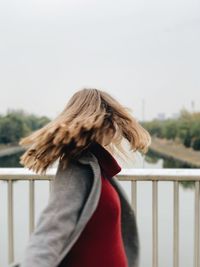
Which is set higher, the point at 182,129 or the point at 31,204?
the point at 182,129

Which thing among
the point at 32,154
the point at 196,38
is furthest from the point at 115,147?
the point at 196,38

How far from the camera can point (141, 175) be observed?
236 cm

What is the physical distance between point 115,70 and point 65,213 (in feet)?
7.20

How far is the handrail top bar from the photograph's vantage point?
7.72ft

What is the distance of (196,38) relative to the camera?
11.7 ft

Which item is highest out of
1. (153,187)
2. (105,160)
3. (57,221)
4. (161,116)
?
(161,116)

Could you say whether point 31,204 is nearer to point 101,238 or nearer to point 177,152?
point 177,152

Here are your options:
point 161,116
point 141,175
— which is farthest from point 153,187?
point 161,116

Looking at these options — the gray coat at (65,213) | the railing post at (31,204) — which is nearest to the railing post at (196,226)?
the railing post at (31,204)

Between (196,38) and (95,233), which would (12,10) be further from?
(95,233)

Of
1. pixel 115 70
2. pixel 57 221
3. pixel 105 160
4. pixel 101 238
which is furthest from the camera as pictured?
pixel 115 70

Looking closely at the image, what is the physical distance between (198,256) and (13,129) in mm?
1310

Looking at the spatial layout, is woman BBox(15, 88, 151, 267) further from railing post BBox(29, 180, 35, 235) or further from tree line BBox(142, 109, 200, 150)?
tree line BBox(142, 109, 200, 150)

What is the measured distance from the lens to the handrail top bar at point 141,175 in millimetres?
2354
